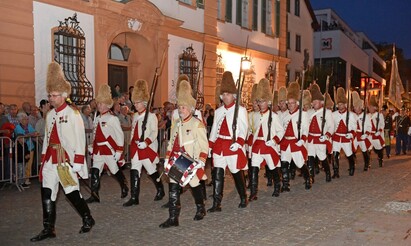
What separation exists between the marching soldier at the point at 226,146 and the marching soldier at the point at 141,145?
1142mm

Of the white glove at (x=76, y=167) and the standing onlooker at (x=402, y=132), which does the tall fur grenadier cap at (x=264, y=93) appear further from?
the standing onlooker at (x=402, y=132)

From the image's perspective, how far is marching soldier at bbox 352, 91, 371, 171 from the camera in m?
14.7

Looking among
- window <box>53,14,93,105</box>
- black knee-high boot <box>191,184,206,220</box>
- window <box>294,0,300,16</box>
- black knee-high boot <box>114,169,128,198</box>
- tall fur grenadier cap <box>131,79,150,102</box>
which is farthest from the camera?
window <box>294,0,300,16</box>

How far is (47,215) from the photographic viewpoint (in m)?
6.85

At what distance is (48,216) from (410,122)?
17.2m

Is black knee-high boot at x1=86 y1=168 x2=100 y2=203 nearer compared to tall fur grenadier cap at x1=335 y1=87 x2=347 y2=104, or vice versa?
black knee-high boot at x1=86 y1=168 x2=100 y2=203

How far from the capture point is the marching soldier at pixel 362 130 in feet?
48.3

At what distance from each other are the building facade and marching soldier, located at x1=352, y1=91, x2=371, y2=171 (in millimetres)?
4768

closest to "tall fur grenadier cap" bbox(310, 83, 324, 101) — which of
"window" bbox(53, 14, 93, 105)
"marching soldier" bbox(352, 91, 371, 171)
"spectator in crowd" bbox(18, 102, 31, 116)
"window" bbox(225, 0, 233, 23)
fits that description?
"marching soldier" bbox(352, 91, 371, 171)

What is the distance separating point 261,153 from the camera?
9.92 meters

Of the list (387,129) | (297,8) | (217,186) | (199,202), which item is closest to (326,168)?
(217,186)

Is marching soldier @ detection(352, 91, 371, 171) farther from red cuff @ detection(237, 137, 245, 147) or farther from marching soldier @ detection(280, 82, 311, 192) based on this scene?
red cuff @ detection(237, 137, 245, 147)

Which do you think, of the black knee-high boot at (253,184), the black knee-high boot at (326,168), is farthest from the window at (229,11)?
the black knee-high boot at (253,184)

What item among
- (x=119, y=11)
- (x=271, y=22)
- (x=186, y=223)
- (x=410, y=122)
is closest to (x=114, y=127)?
(x=186, y=223)
